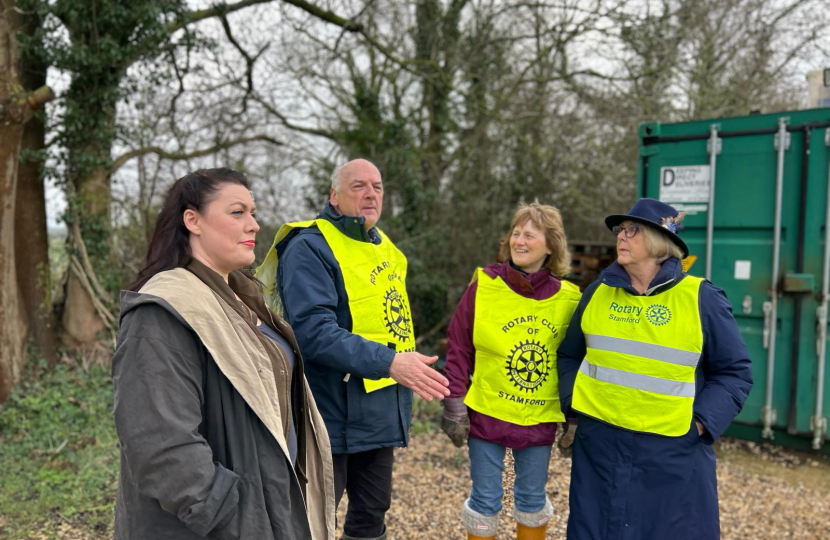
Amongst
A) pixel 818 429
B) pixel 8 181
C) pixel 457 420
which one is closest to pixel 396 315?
pixel 457 420

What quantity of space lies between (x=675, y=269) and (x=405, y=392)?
1.25 m

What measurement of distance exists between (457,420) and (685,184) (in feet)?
10.8

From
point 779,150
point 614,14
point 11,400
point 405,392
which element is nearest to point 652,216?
point 405,392

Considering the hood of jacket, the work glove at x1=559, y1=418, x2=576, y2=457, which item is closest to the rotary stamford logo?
the work glove at x1=559, y1=418, x2=576, y2=457

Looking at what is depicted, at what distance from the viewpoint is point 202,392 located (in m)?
1.55

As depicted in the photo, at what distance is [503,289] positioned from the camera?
2881 millimetres

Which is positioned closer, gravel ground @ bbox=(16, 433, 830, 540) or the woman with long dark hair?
the woman with long dark hair

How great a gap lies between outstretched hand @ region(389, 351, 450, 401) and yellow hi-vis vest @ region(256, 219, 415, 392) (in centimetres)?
25

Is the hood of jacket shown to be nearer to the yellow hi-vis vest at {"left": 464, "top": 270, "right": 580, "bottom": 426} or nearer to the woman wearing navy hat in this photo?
the yellow hi-vis vest at {"left": 464, "top": 270, "right": 580, "bottom": 426}

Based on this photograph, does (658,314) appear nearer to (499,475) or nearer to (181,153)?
(499,475)

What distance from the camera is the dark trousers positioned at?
271 cm

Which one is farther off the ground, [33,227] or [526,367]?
[33,227]

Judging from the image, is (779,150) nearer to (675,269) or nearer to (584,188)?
(675,269)

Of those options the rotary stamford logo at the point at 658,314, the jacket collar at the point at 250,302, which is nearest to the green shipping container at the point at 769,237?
the rotary stamford logo at the point at 658,314
